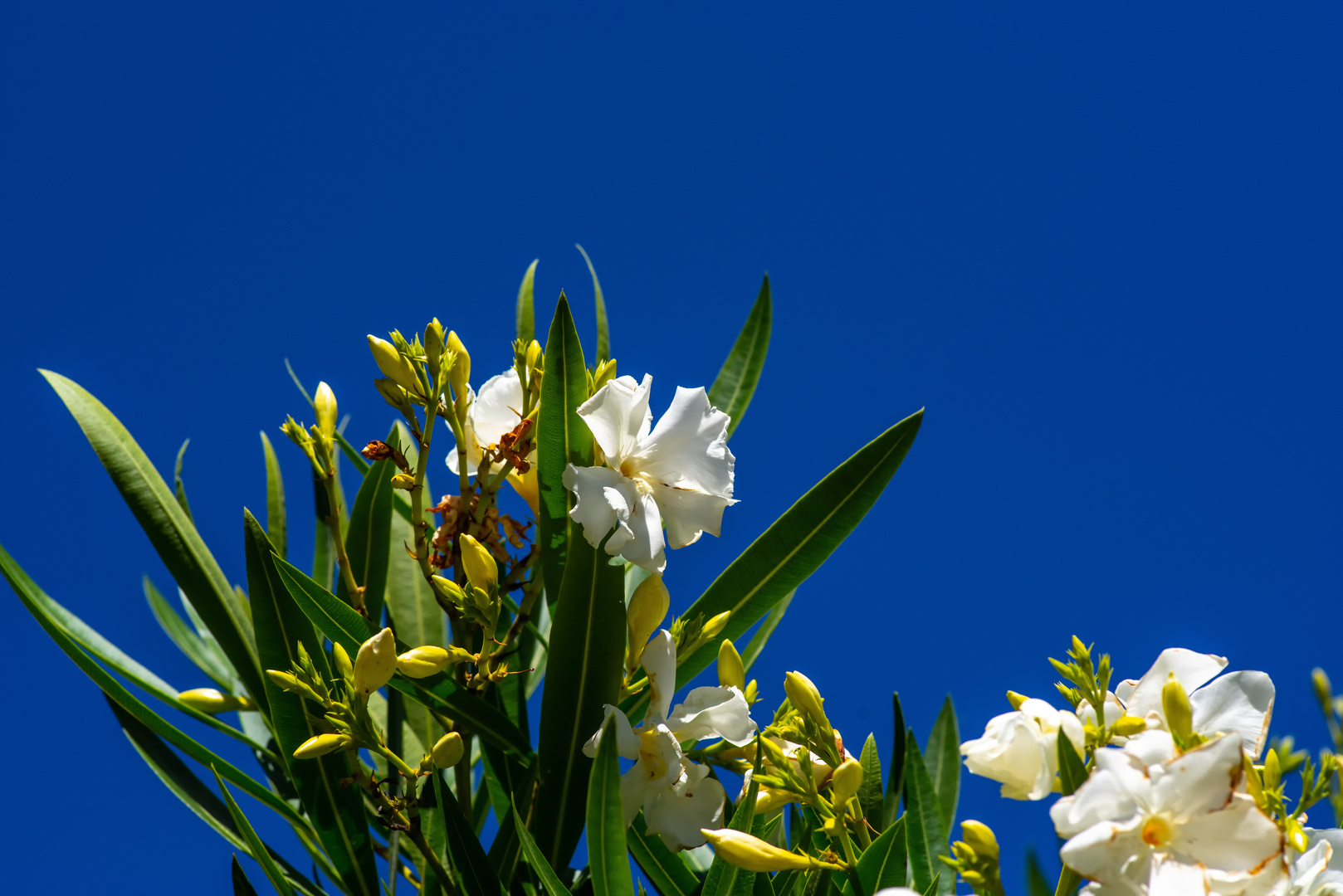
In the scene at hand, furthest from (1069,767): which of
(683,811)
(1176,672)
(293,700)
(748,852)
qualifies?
(293,700)

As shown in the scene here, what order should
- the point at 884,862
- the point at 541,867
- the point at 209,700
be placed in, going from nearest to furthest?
the point at 541,867 < the point at 884,862 < the point at 209,700

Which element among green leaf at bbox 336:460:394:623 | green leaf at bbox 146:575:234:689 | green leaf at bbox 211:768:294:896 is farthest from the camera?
green leaf at bbox 146:575:234:689

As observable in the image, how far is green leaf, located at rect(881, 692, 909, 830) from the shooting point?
133cm

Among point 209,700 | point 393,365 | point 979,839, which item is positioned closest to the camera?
point 979,839

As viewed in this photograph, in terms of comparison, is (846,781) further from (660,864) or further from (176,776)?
(176,776)

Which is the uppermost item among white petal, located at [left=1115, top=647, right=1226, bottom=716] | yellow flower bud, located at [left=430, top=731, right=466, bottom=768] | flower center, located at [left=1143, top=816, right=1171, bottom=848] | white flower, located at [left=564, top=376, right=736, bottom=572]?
white flower, located at [left=564, top=376, right=736, bottom=572]

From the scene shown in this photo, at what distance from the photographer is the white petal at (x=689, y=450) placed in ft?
3.21

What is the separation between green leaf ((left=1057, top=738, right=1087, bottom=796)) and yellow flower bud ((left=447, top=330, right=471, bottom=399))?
0.73m

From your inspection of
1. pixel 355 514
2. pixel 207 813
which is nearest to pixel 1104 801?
pixel 355 514

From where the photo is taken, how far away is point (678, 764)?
915 mm

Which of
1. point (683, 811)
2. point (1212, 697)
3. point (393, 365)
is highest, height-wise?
point (393, 365)

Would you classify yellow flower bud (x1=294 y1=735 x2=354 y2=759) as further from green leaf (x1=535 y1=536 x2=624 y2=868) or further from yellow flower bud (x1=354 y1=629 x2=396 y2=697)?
green leaf (x1=535 y1=536 x2=624 y2=868)

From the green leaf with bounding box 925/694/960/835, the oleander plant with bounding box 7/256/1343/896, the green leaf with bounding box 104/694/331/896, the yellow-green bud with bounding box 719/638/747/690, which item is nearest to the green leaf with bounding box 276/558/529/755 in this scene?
the oleander plant with bounding box 7/256/1343/896

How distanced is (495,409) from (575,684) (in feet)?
1.17
